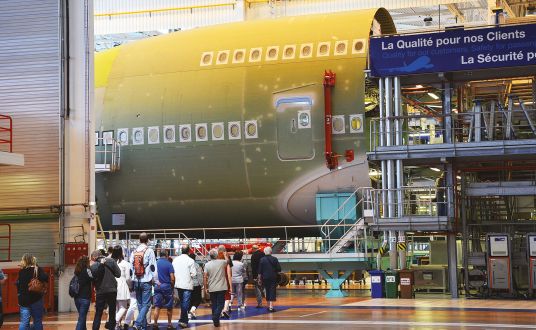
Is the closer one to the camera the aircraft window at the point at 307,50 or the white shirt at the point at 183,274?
the white shirt at the point at 183,274

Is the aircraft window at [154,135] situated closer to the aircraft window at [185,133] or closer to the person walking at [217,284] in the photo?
the aircraft window at [185,133]

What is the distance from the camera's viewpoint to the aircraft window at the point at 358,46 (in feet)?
101

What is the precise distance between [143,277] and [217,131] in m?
14.2

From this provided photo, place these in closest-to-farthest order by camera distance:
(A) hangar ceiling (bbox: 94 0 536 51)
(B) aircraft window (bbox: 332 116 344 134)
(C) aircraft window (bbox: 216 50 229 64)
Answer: (B) aircraft window (bbox: 332 116 344 134)
(C) aircraft window (bbox: 216 50 229 64)
(A) hangar ceiling (bbox: 94 0 536 51)

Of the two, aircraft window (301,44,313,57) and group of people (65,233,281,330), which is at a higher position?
aircraft window (301,44,313,57)

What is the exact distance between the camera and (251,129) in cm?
3175

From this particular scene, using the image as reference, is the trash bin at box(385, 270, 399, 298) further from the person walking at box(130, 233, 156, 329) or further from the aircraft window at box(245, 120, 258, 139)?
the person walking at box(130, 233, 156, 329)

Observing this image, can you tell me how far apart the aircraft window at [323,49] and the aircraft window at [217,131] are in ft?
14.2

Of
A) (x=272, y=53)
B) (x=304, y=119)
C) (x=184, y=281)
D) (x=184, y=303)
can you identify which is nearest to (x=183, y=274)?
(x=184, y=281)

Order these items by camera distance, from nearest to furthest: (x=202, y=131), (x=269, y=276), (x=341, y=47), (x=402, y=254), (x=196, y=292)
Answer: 1. (x=196, y=292)
2. (x=269, y=276)
3. (x=402, y=254)
4. (x=341, y=47)
5. (x=202, y=131)

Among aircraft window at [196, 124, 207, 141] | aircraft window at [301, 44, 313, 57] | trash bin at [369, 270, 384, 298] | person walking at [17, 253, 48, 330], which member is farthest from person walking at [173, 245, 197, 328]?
aircraft window at [301, 44, 313, 57]

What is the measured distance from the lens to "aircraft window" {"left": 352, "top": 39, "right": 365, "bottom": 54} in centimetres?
3066

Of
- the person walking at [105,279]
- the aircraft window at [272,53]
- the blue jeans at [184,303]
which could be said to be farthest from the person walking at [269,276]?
the aircraft window at [272,53]

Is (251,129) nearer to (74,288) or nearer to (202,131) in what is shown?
(202,131)
